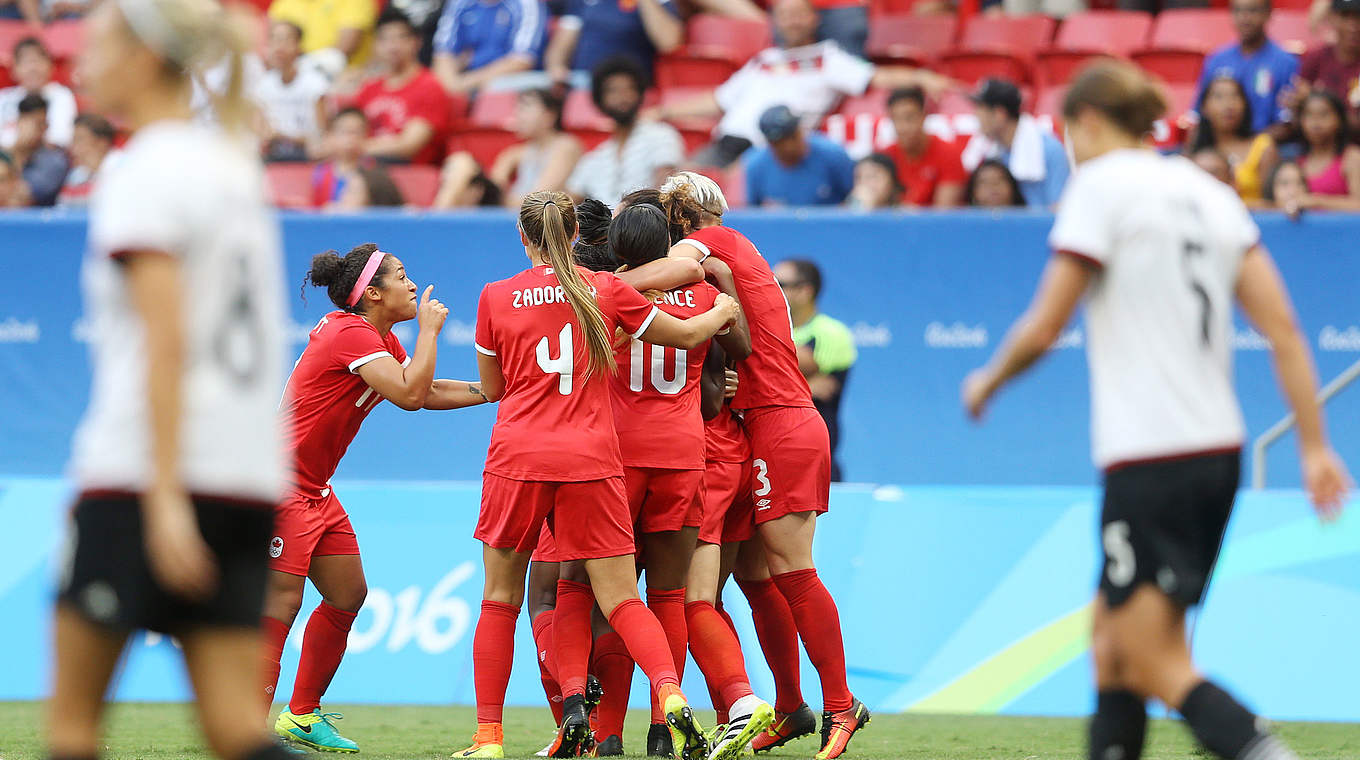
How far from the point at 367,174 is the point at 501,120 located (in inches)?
82.6

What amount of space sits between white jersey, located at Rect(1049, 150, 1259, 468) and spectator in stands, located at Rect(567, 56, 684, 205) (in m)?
7.20

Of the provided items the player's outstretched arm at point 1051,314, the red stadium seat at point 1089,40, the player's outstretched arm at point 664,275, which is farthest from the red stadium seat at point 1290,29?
the player's outstretched arm at point 1051,314

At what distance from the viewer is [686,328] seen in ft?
19.8

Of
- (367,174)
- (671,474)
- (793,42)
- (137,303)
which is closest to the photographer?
(137,303)

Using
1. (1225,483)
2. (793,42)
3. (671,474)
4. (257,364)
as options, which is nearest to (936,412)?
(793,42)

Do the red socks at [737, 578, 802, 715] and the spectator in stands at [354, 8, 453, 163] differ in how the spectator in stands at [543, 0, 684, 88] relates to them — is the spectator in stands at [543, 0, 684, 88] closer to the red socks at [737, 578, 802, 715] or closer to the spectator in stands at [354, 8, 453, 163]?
the spectator in stands at [354, 8, 453, 163]

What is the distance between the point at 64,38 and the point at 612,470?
11.4m

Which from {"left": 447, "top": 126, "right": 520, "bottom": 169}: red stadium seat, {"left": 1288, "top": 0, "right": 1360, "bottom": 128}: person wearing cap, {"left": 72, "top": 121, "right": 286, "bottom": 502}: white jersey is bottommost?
{"left": 447, "top": 126, "right": 520, "bottom": 169}: red stadium seat

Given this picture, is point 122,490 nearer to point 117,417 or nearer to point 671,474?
point 117,417

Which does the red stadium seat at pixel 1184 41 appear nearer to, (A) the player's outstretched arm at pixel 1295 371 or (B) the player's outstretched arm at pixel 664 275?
(B) the player's outstretched arm at pixel 664 275

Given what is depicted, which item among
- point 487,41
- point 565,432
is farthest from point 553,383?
point 487,41

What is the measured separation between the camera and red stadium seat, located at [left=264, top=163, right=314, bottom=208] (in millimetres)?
12328

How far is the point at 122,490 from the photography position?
3.14 m

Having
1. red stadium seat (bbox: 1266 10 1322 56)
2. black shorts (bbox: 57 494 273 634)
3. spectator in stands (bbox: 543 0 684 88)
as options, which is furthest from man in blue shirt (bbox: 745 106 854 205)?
black shorts (bbox: 57 494 273 634)
